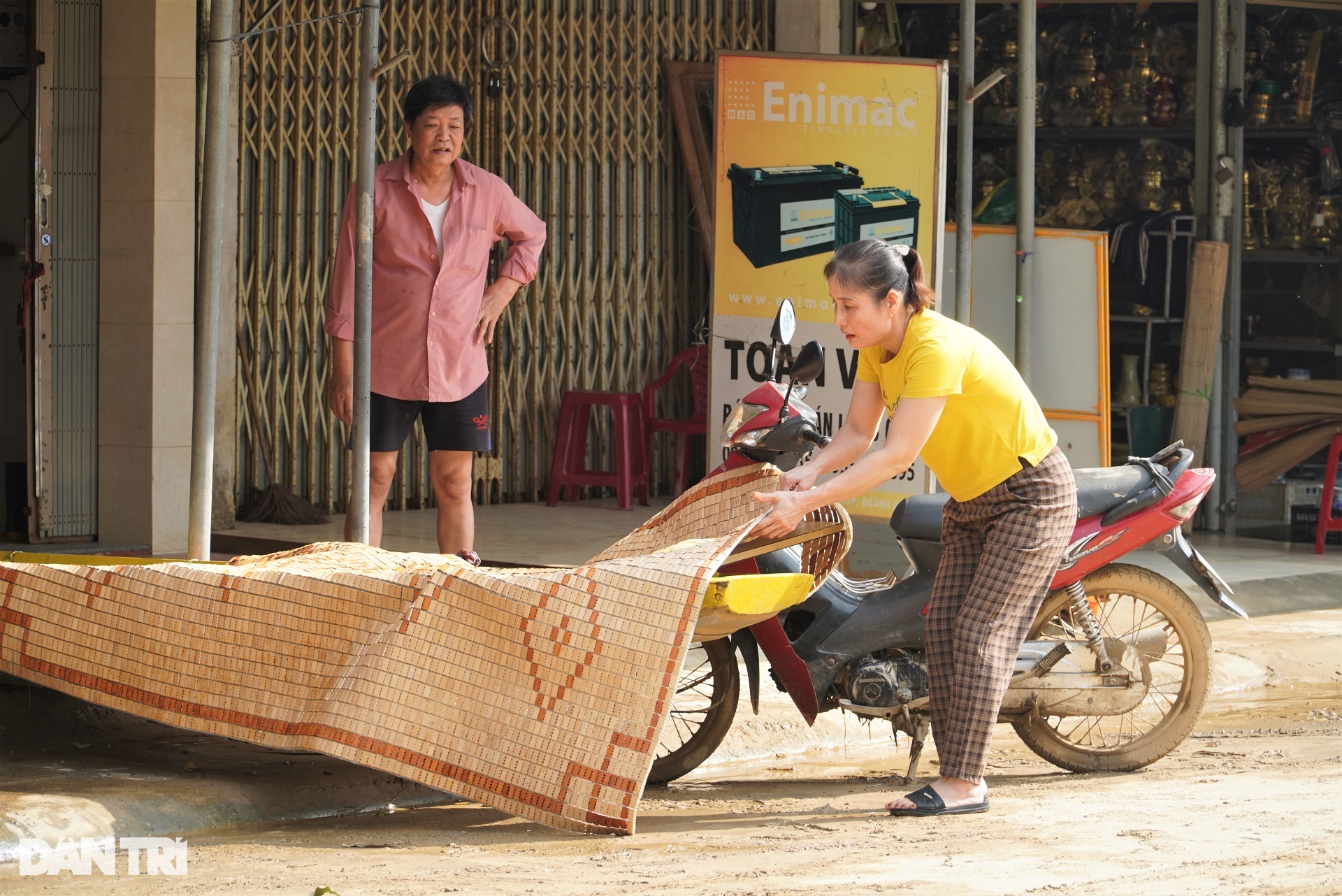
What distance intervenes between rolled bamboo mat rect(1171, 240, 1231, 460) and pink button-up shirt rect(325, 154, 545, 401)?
4602 millimetres

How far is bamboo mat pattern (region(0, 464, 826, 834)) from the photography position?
341 centimetres

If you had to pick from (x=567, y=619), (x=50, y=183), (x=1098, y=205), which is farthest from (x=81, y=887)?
(x=1098, y=205)

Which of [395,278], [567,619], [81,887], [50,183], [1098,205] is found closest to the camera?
[81,887]

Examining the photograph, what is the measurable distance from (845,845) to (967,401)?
1073mm

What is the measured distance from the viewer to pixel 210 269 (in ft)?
14.7

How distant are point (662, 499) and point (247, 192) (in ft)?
9.93

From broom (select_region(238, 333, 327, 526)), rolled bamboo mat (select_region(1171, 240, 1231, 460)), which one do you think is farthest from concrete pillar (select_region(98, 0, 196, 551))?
rolled bamboo mat (select_region(1171, 240, 1231, 460))

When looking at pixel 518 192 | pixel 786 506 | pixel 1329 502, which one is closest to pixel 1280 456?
pixel 1329 502

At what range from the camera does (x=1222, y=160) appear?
816 cm

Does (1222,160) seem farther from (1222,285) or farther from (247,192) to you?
(247,192)

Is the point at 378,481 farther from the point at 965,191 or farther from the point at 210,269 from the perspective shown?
the point at 965,191

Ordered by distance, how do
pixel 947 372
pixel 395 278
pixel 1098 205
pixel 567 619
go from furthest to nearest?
pixel 1098 205 < pixel 395 278 < pixel 947 372 < pixel 567 619

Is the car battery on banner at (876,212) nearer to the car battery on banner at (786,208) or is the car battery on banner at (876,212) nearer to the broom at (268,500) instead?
the car battery on banner at (786,208)

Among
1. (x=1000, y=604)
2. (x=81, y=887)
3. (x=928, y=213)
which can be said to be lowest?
(x=81, y=887)
